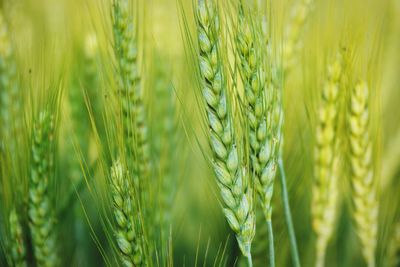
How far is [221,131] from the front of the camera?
63cm

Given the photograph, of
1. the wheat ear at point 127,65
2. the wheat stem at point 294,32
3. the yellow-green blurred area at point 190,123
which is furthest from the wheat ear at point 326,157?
the wheat ear at point 127,65

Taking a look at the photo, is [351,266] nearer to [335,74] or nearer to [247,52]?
[335,74]

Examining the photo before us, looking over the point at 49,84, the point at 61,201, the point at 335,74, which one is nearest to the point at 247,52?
the point at 335,74

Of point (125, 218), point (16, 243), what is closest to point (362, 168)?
point (125, 218)

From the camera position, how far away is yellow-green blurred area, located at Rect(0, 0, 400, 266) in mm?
829

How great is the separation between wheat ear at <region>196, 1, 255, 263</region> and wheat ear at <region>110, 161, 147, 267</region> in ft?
0.36

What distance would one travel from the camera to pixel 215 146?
634 millimetres

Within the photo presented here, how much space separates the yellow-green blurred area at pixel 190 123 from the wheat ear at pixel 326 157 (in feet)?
0.08

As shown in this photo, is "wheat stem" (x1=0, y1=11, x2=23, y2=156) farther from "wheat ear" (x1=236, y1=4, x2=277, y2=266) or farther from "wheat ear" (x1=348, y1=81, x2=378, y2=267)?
"wheat ear" (x1=348, y1=81, x2=378, y2=267)

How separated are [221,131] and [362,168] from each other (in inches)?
12.3

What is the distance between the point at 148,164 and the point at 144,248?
0.56 ft

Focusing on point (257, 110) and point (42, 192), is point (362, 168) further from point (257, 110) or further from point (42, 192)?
point (42, 192)

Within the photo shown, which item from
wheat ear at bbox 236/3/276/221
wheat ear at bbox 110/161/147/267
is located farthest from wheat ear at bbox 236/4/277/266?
wheat ear at bbox 110/161/147/267

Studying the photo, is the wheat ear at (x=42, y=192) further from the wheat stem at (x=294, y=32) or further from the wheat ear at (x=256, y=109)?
the wheat stem at (x=294, y=32)
